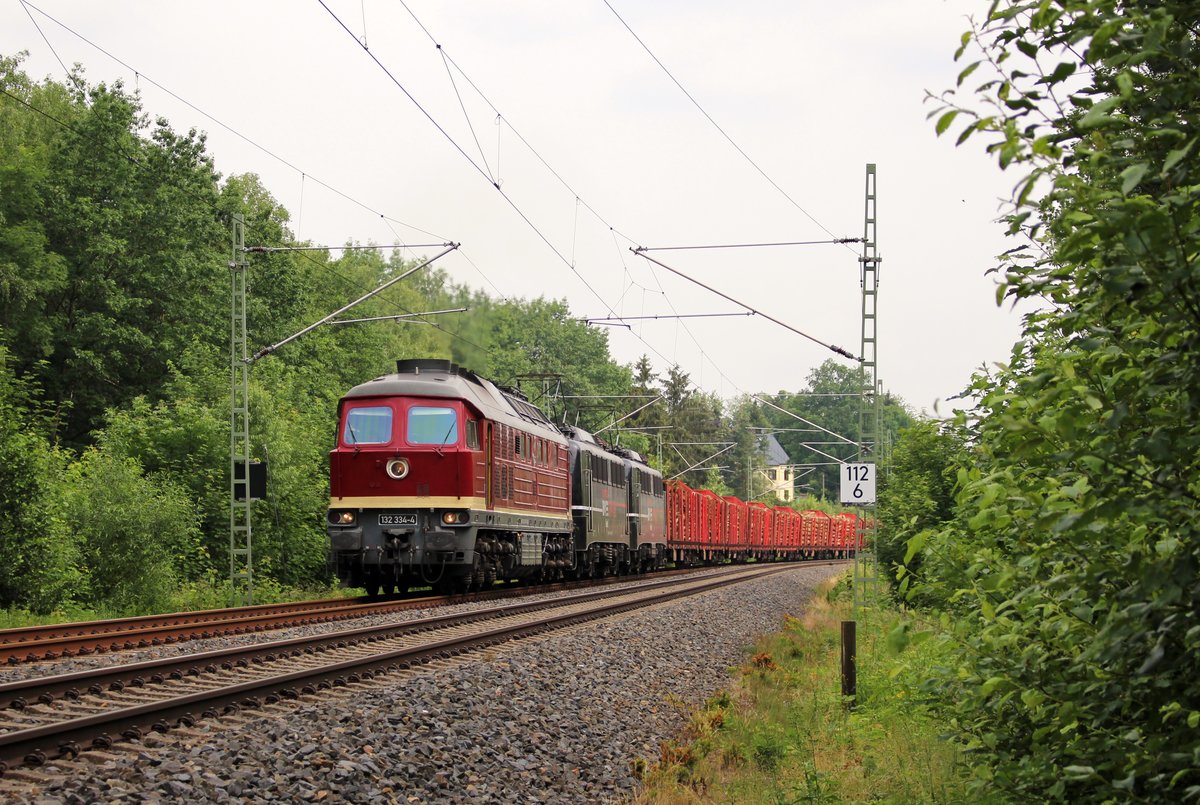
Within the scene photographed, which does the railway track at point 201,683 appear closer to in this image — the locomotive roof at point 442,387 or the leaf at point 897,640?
the leaf at point 897,640

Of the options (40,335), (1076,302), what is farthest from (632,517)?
(1076,302)

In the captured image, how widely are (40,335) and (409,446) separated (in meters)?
24.6

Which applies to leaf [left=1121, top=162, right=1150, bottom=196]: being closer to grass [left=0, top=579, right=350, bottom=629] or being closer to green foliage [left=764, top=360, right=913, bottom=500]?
grass [left=0, top=579, right=350, bottom=629]

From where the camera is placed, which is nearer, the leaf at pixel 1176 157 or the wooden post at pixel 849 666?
the leaf at pixel 1176 157

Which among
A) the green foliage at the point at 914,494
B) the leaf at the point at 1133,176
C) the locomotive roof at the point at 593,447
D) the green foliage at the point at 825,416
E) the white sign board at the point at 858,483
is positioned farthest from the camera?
the green foliage at the point at 825,416

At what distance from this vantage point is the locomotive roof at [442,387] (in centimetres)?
2150

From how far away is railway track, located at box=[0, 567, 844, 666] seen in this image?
41.2ft

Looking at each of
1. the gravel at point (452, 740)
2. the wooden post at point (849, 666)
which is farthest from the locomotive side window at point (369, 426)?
the wooden post at point (849, 666)

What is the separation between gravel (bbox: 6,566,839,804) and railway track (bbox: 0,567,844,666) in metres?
3.78

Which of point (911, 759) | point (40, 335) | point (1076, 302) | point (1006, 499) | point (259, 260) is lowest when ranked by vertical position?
point (911, 759)

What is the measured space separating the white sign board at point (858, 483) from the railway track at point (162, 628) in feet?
23.7

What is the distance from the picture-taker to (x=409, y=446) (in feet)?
69.4

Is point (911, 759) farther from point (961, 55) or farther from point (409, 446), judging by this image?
point (409, 446)

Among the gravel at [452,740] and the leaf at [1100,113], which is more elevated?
the leaf at [1100,113]
